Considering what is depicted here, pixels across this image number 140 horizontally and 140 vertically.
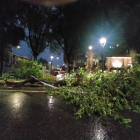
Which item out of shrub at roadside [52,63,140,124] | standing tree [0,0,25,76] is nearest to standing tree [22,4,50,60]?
standing tree [0,0,25,76]

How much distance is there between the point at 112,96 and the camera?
473cm

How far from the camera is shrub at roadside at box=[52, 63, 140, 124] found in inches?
159

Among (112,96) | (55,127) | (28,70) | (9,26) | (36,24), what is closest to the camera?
(55,127)

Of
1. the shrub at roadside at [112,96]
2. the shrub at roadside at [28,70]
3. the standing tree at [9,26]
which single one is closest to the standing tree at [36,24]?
the standing tree at [9,26]

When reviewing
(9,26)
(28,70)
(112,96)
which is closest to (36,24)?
(9,26)

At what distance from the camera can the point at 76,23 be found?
20.3m

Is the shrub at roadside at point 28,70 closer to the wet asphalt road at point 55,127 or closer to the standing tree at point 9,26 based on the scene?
the standing tree at point 9,26

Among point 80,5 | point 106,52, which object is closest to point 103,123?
point 80,5

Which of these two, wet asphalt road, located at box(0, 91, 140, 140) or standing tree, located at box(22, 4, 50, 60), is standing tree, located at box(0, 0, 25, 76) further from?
wet asphalt road, located at box(0, 91, 140, 140)

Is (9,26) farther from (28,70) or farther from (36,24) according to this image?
(28,70)

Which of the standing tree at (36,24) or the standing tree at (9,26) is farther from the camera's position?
the standing tree at (36,24)

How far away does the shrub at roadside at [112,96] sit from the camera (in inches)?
159

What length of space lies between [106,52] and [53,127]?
104ft

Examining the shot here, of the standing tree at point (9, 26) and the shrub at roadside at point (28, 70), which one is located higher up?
the standing tree at point (9, 26)
